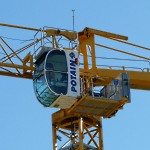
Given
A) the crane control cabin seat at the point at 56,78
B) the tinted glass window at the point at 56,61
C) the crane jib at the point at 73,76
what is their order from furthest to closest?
the tinted glass window at the point at 56,61 → the crane jib at the point at 73,76 → the crane control cabin seat at the point at 56,78

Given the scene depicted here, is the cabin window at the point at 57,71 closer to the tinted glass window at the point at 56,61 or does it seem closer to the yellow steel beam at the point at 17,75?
the tinted glass window at the point at 56,61

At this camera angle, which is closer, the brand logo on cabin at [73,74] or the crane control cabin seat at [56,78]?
the crane control cabin seat at [56,78]

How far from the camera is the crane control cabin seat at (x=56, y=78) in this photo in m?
31.5

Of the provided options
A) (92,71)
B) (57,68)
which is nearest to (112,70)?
(92,71)

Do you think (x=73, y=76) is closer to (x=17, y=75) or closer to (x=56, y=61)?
(x=56, y=61)

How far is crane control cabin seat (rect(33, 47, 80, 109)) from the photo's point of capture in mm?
31547

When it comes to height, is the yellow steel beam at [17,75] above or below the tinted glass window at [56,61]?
below

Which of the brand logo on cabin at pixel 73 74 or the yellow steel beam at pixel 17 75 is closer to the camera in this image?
the brand logo on cabin at pixel 73 74

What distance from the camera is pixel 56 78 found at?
31.8 meters

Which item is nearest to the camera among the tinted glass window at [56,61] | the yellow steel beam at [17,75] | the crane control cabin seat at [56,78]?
the crane control cabin seat at [56,78]

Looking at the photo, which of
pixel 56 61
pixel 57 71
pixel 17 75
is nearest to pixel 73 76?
pixel 57 71

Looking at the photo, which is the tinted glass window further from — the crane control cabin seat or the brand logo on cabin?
the brand logo on cabin

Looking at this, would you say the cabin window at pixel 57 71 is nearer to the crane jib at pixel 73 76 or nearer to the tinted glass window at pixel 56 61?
the tinted glass window at pixel 56 61

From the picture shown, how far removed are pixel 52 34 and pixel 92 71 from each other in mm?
2511
